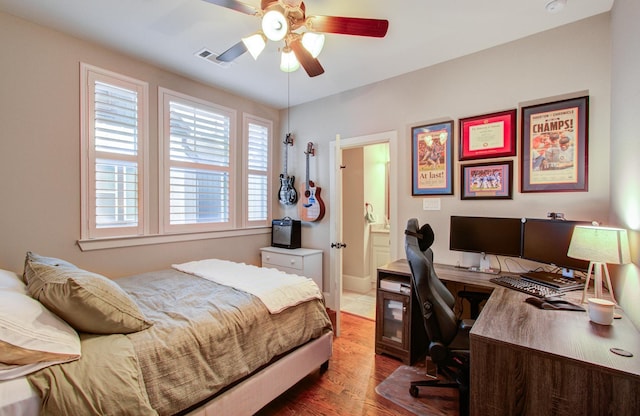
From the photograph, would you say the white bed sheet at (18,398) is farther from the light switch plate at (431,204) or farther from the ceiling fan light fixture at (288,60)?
the light switch plate at (431,204)

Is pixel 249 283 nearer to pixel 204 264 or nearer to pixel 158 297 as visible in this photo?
pixel 158 297

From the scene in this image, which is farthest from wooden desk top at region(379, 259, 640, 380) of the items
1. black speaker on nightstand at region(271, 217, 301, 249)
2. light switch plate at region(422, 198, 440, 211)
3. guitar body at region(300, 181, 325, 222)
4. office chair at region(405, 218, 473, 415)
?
black speaker on nightstand at region(271, 217, 301, 249)

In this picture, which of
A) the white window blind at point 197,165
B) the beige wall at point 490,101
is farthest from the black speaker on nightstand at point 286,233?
the white window blind at point 197,165

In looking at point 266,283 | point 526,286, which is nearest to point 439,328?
point 526,286

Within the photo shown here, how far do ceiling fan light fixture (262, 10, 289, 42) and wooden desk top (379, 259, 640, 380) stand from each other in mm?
1890

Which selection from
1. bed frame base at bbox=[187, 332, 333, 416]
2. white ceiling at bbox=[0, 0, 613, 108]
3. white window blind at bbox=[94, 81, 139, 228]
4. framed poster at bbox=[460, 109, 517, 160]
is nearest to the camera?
bed frame base at bbox=[187, 332, 333, 416]

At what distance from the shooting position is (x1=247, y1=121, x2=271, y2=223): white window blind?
384 centimetres

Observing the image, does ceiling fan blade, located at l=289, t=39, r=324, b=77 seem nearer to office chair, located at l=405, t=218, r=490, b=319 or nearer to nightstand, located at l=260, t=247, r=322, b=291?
office chair, located at l=405, t=218, r=490, b=319

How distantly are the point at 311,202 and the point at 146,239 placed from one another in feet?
6.24

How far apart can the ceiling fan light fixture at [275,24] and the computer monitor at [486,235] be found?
2.06 meters

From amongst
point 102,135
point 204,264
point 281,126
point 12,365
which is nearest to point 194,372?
point 12,365

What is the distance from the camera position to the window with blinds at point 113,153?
8.13 feet

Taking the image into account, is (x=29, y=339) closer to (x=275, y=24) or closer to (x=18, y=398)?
(x=18, y=398)

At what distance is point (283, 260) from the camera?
11.8 feet
